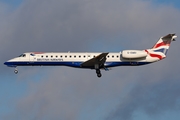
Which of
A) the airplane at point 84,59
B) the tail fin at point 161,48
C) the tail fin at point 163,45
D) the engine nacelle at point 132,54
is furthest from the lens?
the tail fin at point 163,45

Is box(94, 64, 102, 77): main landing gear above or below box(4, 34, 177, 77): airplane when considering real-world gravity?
below

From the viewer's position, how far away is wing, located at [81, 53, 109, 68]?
54.2 metres

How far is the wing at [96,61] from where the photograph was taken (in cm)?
5422

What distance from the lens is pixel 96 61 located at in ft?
180

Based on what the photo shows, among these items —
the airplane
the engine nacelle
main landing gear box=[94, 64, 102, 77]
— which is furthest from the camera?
the airplane

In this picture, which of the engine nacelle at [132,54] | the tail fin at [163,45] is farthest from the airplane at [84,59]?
the tail fin at [163,45]

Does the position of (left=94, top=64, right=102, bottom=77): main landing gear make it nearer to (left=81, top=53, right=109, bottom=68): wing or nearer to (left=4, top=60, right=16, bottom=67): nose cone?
(left=81, top=53, right=109, bottom=68): wing

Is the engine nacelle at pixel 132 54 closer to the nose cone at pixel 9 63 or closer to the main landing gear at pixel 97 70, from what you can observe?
the main landing gear at pixel 97 70

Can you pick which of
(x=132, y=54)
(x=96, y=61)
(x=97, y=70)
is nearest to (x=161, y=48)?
(x=132, y=54)

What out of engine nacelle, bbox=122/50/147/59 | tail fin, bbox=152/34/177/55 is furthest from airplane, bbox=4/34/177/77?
tail fin, bbox=152/34/177/55

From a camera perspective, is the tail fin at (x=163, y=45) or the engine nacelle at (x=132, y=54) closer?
the engine nacelle at (x=132, y=54)

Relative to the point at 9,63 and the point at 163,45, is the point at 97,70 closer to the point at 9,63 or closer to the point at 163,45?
the point at 163,45

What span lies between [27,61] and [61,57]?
427cm

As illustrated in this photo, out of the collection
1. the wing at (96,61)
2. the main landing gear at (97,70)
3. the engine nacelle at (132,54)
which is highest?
the engine nacelle at (132,54)
